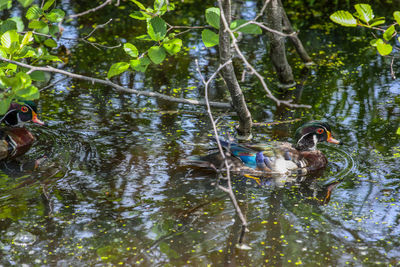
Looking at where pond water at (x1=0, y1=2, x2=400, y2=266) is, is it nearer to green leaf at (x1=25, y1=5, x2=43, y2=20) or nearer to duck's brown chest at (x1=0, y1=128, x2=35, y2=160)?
duck's brown chest at (x1=0, y1=128, x2=35, y2=160)

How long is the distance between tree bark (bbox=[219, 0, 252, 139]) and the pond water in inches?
11.0


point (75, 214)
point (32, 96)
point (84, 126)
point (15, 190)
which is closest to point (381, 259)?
point (75, 214)

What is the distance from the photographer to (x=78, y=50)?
1069 cm

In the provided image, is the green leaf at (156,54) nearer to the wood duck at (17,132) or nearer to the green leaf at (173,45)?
the green leaf at (173,45)

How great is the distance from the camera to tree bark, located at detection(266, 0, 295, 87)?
826 centimetres

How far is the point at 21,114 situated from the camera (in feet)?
26.8

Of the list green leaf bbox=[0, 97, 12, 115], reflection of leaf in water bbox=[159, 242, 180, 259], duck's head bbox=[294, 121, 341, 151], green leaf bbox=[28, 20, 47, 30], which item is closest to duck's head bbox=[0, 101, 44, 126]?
green leaf bbox=[28, 20, 47, 30]

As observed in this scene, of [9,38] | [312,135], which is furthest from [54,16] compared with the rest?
[312,135]

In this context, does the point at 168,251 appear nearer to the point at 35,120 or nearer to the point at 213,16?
the point at 213,16

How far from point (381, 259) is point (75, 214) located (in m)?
2.99

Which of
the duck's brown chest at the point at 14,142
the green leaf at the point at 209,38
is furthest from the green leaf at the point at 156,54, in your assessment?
the duck's brown chest at the point at 14,142

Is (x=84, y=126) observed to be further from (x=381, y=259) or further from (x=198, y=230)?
(x=381, y=259)

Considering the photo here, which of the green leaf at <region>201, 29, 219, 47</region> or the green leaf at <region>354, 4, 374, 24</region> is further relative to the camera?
the green leaf at <region>201, 29, 219, 47</region>

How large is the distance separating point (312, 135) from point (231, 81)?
1.34 meters
